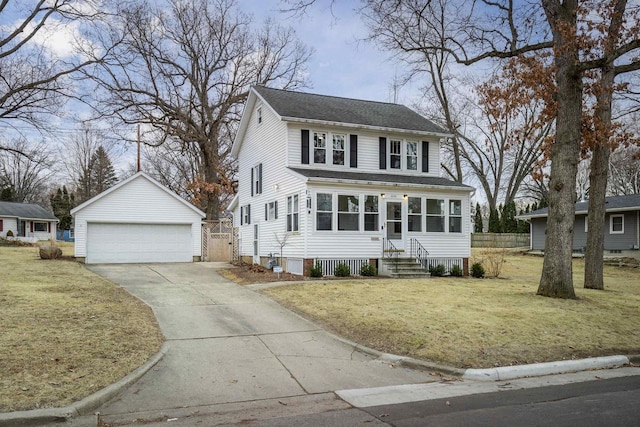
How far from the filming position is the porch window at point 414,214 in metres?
19.9

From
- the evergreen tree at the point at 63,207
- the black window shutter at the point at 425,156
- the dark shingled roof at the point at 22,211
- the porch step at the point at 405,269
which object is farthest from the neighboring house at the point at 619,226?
the evergreen tree at the point at 63,207

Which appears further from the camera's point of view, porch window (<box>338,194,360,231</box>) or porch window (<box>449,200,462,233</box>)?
porch window (<box>449,200,462,233</box>)

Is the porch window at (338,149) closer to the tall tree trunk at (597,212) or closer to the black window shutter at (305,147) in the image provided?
the black window shutter at (305,147)

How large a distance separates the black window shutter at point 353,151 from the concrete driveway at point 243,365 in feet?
33.8

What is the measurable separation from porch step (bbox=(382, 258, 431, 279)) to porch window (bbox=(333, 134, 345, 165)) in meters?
4.82

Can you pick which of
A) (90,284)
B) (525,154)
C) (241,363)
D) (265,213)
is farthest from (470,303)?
(525,154)

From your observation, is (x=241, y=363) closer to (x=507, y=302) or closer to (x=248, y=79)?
(x=507, y=302)

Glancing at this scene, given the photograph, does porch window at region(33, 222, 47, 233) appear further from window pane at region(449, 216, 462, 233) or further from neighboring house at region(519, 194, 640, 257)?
neighboring house at region(519, 194, 640, 257)

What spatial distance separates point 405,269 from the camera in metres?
18.8

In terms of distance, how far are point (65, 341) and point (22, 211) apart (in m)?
51.5

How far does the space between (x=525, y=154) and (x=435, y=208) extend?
25374 mm

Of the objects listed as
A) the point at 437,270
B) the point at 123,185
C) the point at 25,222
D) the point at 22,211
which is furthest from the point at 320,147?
the point at 25,222

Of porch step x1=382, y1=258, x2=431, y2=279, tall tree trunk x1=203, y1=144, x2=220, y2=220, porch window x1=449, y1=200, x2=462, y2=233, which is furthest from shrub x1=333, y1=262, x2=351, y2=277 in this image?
tall tree trunk x1=203, y1=144, x2=220, y2=220

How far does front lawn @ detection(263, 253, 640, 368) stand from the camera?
26.6 ft
